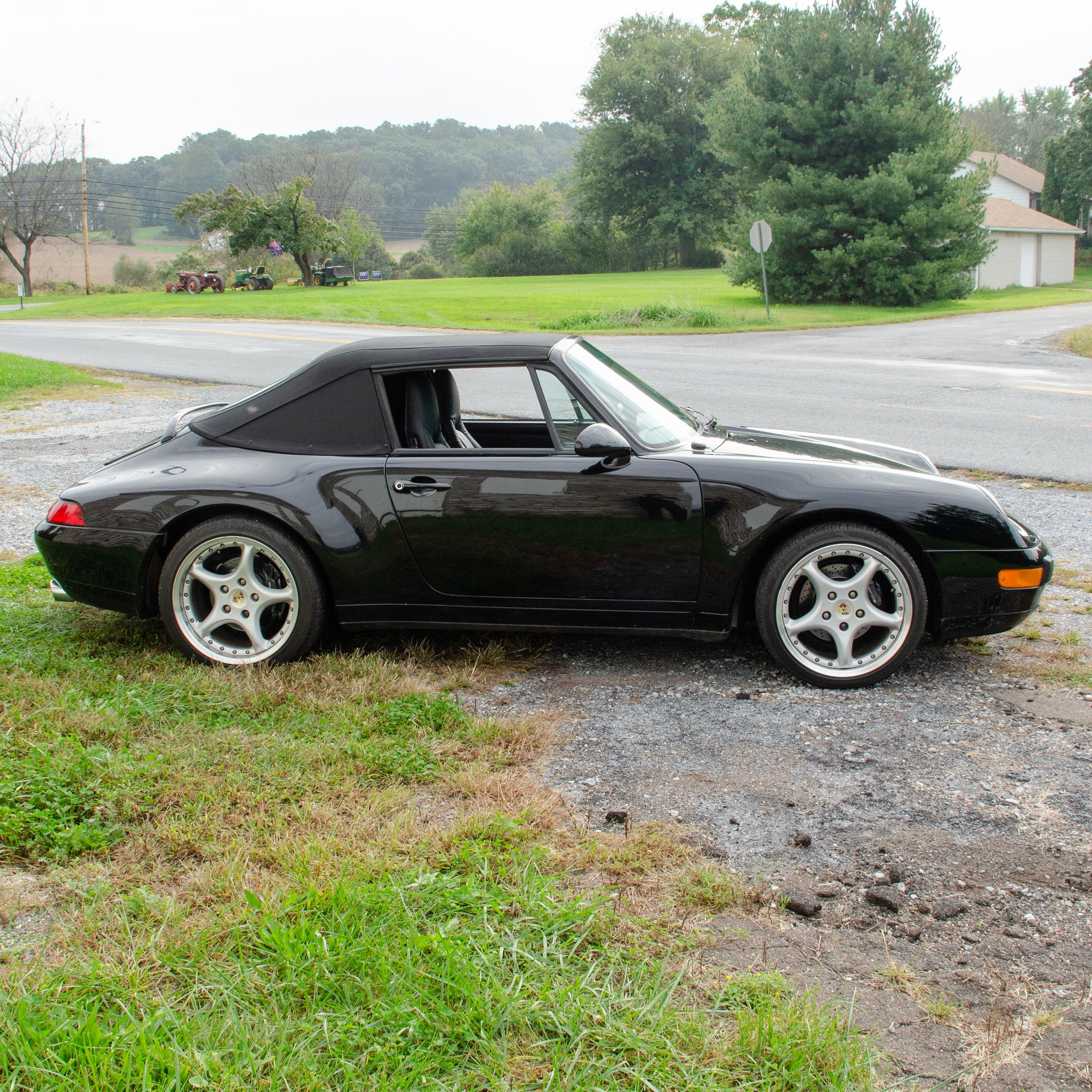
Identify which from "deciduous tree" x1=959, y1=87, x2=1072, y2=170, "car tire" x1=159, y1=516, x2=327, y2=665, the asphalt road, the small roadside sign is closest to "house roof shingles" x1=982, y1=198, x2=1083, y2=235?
the asphalt road

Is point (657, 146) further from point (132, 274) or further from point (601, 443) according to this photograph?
point (601, 443)

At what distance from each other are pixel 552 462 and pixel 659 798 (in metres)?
1.51

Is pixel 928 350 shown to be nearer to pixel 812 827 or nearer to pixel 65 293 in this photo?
pixel 812 827

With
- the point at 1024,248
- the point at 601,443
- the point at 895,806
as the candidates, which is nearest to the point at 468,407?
the point at 601,443

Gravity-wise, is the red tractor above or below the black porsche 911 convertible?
above

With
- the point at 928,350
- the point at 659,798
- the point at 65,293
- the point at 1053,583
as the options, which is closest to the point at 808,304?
the point at 928,350

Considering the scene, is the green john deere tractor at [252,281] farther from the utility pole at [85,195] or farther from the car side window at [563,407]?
the car side window at [563,407]

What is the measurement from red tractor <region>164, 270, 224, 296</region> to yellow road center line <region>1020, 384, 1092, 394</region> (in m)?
39.6

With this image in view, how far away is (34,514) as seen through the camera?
7211 millimetres

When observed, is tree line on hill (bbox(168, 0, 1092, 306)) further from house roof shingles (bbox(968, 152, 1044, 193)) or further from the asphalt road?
house roof shingles (bbox(968, 152, 1044, 193))

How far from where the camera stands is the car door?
400cm

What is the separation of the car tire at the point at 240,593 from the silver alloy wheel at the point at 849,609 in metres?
1.97

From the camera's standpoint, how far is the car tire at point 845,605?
3926 mm

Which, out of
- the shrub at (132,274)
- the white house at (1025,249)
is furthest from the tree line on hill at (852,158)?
the shrub at (132,274)
